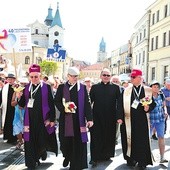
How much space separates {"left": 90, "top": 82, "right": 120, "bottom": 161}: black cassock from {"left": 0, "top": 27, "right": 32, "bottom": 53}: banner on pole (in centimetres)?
487

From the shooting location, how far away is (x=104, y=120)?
7516 millimetres

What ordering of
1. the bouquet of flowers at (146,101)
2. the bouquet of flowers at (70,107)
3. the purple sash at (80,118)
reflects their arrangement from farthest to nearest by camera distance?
1. the bouquet of flowers at (146,101)
2. the purple sash at (80,118)
3. the bouquet of flowers at (70,107)

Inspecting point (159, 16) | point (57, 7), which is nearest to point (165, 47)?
point (159, 16)

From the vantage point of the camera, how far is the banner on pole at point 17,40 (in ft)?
38.6

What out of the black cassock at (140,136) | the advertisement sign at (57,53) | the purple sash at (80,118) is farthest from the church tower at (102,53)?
the purple sash at (80,118)

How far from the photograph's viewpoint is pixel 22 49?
11.7 metres

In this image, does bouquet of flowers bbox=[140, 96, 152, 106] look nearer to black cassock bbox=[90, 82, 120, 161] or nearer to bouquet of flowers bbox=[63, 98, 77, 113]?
black cassock bbox=[90, 82, 120, 161]

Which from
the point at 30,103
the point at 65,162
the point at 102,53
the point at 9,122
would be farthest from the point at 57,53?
the point at 102,53

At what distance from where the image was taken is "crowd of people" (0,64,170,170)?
6637 mm

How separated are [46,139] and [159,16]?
33.7 m

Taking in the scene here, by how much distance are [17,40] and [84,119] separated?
19.7 feet

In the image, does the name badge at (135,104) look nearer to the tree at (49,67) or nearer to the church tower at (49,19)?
the tree at (49,67)

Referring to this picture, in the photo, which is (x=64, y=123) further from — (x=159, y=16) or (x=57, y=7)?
(x=57, y=7)

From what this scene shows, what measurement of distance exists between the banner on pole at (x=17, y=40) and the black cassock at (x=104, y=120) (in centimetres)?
487
